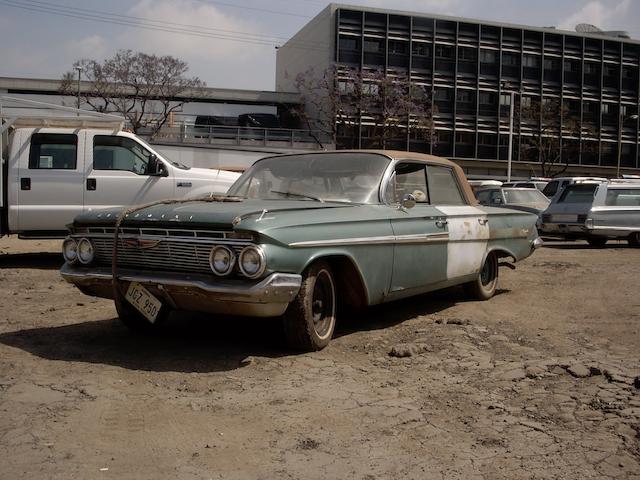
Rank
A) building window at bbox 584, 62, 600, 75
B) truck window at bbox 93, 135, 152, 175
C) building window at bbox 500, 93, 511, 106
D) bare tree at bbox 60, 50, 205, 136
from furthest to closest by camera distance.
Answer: building window at bbox 584, 62, 600, 75, building window at bbox 500, 93, 511, 106, bare tree at bbox 60, 50, 205, 136, truck window at bbox 93, 135, 152, 175

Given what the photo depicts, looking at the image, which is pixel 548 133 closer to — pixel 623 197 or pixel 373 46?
pixel 373 46

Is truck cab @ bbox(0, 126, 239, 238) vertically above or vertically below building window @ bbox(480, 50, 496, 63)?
below

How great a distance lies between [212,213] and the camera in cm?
452

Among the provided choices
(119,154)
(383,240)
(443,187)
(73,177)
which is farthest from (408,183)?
(73,177)

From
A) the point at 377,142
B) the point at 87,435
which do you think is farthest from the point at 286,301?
the point at 377,142

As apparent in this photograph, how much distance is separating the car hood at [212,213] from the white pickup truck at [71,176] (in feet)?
16.2

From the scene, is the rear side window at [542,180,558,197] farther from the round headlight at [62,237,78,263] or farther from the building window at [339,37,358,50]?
the building window at [339,37,358,50]

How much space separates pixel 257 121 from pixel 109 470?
149 ft

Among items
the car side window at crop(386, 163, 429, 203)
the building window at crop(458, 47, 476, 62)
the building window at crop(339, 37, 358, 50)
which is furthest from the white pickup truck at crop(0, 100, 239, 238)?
the building window at crop(458, 47, 476, 62)

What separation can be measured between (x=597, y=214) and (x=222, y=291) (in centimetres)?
1271

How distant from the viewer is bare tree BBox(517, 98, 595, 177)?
166 ft

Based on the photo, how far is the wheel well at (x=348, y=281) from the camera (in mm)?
5039

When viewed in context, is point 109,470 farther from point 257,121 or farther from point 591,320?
point 257,121

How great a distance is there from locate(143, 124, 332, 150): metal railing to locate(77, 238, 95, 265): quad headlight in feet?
114
